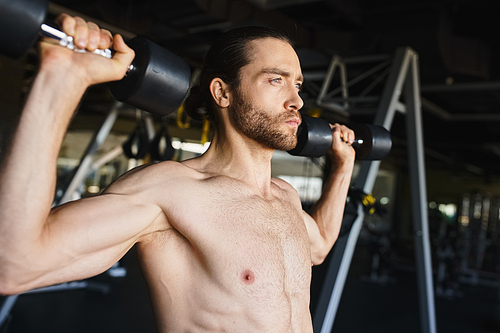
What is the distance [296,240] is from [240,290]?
0.27m

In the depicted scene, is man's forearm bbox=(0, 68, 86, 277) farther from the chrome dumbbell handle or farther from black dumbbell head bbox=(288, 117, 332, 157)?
black dumbbell head bbox=(288, 117, 332, 157)

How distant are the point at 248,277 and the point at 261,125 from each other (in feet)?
1.48

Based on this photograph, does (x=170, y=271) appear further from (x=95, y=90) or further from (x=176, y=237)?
(x=95, y=90)

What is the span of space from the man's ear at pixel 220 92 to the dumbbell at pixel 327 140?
0.36 m

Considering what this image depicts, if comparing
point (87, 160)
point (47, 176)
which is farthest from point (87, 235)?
point (87, 160)

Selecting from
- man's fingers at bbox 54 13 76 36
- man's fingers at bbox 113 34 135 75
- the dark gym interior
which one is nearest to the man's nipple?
man's fingers at bbox 113 34 135 75

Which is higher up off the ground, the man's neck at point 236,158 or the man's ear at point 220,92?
the man's ear at point 220,92

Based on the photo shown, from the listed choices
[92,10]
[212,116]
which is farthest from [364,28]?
[212,116]

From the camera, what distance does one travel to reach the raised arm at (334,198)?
1.66m

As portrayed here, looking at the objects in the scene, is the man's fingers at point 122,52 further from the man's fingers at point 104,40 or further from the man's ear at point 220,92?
the man's ear at point 220,92

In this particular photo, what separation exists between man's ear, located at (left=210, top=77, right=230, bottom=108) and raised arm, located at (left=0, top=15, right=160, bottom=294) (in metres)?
0.54

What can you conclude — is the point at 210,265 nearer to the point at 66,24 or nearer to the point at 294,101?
the point at 294,101

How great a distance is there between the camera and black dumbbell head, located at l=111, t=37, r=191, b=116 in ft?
2.88

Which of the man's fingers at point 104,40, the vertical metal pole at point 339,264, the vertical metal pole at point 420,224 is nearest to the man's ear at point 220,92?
the man's fingers at point 104,40
